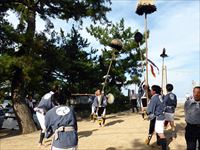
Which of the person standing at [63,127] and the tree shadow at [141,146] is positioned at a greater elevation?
the person standing at [63,127]

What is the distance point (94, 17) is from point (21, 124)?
20.2 feet

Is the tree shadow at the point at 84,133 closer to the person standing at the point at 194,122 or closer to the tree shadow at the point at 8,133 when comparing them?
the tree shadow at the point at 8,133

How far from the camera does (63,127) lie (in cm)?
684

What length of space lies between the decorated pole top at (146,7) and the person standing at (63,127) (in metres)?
11.4

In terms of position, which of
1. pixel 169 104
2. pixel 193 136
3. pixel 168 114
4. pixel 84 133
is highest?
pixel 169 104

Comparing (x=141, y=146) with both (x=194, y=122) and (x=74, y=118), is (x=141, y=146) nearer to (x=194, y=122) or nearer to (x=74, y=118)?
(x=194, y=122)

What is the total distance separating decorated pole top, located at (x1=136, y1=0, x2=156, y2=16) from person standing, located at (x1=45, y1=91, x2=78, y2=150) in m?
11.4

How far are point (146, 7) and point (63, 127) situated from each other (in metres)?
11.7

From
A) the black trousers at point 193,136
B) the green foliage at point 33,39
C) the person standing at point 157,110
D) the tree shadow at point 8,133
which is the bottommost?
the tree shadow at point 8,133

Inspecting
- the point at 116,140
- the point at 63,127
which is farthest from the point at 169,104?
the point at 63,127

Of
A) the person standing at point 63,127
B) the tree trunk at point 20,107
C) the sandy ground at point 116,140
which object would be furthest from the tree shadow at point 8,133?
the person standing at point 63,127

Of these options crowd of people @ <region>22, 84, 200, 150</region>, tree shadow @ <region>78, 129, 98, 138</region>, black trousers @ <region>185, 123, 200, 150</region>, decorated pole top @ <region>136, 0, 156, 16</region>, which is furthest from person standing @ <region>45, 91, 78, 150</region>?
decorated pole top @ <region>136, 0, 156, 16</region>

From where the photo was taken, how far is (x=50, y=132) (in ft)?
23.6

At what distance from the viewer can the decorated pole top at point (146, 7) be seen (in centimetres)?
1762
